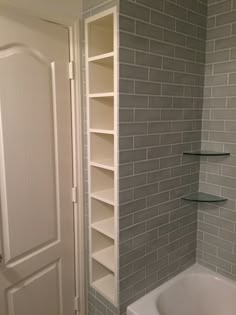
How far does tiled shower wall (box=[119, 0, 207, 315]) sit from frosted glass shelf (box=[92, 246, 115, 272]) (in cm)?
11

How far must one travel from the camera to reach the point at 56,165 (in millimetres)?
1547

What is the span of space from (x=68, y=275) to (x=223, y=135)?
1.39 meters

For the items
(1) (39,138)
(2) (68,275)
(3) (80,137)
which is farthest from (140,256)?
(1) (39,138)

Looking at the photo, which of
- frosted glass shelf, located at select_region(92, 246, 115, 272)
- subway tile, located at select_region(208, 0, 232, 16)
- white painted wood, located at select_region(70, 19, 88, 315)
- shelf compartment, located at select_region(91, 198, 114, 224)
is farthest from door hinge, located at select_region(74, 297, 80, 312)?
subway tile, located at select_region(208, 0, 232, 16)

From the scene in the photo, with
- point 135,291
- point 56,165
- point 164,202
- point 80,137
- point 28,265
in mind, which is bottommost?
point 135,291

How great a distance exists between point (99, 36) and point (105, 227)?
45.6 inches

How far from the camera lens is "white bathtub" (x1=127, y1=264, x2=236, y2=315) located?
1692 millimetres

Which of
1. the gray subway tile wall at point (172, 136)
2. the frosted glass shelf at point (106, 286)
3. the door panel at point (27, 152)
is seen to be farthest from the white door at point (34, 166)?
the gray subway tile wall at point (172, 136)

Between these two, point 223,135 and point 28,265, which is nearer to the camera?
point 28,265

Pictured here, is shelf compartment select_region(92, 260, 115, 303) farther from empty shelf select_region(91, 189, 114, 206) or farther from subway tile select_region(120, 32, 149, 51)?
subway tile select_region(120, 32, 149, 51)

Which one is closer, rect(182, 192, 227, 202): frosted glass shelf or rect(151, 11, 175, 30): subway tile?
rect(151, 11, 175, 30): subway tile

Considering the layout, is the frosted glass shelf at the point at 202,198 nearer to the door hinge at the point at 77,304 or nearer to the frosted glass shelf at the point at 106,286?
the frosted glass shelf at the point at 106,286

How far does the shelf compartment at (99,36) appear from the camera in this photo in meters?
1.50

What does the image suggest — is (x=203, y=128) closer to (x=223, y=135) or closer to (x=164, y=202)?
(x=223, y=135)
